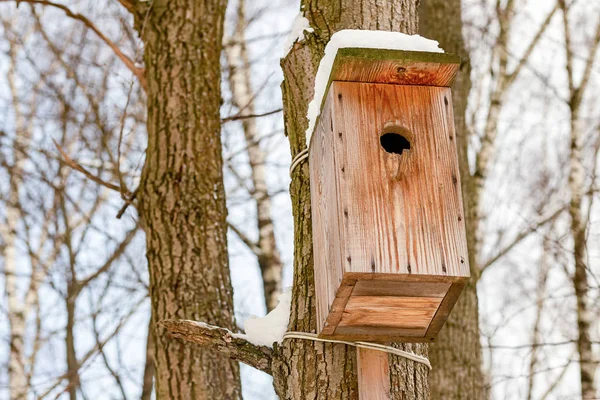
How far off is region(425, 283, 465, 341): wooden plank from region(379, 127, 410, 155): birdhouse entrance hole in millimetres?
440

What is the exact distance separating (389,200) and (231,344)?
0.83 metres

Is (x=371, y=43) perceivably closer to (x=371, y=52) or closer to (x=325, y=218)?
(x=371, y=52)

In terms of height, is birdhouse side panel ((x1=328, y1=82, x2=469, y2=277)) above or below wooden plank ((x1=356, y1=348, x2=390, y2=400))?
above

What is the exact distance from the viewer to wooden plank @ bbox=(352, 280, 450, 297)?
2.31 m

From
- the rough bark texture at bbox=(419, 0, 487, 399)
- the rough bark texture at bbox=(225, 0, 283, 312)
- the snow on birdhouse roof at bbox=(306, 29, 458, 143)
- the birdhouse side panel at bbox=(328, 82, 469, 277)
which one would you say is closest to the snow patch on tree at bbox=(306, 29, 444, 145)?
the snow on birdhouse roof at bbox=(306, 29, 458, 143)

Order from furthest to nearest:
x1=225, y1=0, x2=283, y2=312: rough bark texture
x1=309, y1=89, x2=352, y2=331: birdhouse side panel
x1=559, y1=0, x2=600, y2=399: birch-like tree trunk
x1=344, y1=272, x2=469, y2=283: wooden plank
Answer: x1=225, y1=0, x2=283, y2=312: rough bark texture → x1=559, y1=0, x2=600, y2=399: birch-like tree trunk → x1=309, y1=89, x2=352, y2=331: birdhouse side panel → x1=344, y1=272, x2=469, y2=283: wooden plank

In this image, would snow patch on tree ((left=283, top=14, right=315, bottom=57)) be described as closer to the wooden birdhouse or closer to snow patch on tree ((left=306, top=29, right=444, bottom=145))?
snow patch on tree ((left=306, top=29, right=444, bottom=145))

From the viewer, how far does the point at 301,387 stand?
2.67 meters

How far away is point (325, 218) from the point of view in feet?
8.40

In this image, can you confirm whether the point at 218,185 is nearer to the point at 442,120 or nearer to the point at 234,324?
the point at 234,324

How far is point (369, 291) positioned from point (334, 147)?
43 cm

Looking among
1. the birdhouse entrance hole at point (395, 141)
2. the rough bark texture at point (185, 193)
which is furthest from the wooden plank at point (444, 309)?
the rough bark texture at point (185, 193)

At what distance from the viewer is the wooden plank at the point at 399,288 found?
90.8 inches

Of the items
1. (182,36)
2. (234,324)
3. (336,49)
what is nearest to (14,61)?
(182,36)
